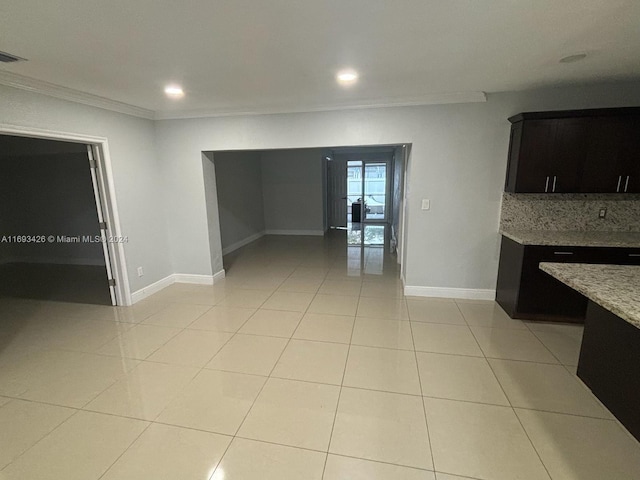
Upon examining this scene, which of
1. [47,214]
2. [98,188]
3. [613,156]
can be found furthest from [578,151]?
[47,214]

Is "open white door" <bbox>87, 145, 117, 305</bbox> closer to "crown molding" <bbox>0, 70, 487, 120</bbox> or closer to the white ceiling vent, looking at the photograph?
"crown molding" <bbox>0, 70, 487, 120</bbox>

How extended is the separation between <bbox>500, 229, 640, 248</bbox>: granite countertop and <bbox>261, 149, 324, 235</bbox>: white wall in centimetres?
518

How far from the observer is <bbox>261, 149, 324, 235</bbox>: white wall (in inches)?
308

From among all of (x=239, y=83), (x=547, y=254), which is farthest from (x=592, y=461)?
(x=239, y=83)

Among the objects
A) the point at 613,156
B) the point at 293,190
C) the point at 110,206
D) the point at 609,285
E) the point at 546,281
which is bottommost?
the point at 546,281

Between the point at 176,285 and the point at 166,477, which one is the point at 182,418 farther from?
the point at 176,285

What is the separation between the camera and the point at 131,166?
373 cm

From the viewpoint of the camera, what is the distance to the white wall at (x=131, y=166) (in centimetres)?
270

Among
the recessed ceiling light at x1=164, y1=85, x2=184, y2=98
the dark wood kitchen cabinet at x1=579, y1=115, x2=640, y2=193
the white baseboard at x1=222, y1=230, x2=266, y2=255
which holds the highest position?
the recessed ceiling light at x1=164, y1=85, x2=184, y2=98

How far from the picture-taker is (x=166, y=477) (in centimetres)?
158

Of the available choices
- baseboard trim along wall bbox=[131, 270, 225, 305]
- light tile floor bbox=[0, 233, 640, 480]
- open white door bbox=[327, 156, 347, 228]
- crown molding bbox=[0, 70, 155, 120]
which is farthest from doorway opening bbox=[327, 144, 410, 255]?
crown molding bbox=[0, 70, 155, 120]

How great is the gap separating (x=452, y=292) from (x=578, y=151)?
1.98 meters

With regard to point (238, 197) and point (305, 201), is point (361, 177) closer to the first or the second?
point (305, 201)

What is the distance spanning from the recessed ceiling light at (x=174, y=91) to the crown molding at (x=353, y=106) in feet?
2.27
